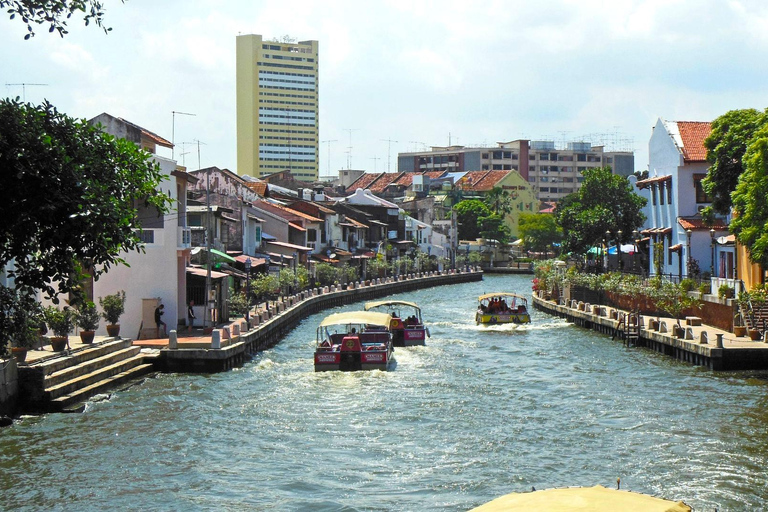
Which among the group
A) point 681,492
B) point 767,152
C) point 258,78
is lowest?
point 681,492

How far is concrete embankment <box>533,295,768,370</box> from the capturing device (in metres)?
36.7

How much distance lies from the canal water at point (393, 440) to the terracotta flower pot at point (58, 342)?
2.39m

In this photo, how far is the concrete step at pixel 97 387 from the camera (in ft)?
95.5

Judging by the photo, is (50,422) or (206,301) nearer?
(50,422)

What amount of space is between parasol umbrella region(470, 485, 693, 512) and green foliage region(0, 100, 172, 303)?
765cm

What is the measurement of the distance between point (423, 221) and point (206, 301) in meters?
90.2

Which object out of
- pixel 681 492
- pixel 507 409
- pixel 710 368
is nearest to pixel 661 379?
pixel 710 368

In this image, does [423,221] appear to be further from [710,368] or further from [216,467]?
[216,467]

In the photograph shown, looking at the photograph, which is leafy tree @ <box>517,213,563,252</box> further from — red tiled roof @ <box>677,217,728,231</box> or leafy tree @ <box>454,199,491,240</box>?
red tiled roof @ <box>677,217,728,231</box>

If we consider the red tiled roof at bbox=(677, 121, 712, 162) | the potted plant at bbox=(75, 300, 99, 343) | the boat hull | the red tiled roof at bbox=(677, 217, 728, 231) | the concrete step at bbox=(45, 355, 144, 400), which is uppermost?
the red tiled roof at bbox=(677, 121, 712, 162)

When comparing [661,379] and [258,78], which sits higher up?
[258,78]

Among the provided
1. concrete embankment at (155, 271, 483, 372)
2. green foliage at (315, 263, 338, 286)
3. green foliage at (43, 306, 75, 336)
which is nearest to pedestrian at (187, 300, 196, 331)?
concrete embankment at (155, 271, 483, 372)

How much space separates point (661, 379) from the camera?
3609cm

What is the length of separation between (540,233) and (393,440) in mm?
108807
